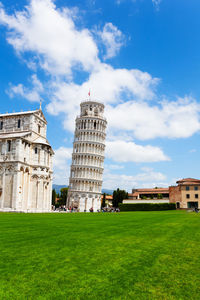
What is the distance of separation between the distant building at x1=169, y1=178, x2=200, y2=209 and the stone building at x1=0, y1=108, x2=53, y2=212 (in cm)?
3566

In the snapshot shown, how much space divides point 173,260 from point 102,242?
373 cm

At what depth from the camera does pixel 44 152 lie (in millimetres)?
58156

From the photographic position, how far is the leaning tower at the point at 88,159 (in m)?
89.1

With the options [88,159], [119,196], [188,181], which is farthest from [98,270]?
[119,196]

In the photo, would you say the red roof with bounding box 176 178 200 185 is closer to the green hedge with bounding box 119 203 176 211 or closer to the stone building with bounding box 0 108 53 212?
the green hedge with bounding box 119 203 176 211

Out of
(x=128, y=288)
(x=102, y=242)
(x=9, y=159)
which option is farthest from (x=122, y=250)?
(x=9, y=159)

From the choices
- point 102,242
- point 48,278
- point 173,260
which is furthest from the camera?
point 102,242

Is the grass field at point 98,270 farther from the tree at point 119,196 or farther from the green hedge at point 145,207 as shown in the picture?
the tree at point 119,196

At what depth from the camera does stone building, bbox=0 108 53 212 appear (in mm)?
51312

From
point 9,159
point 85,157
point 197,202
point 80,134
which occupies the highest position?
point 80,134

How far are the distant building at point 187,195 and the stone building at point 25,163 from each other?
35662 mm

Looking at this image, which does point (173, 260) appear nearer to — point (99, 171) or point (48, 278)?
point (48, 278)

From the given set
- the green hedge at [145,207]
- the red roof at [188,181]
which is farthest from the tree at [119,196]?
the green hedge at [145,207]

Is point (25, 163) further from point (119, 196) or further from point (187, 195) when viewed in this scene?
point (119, 196)
